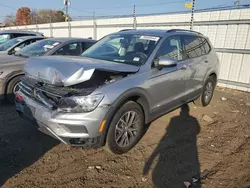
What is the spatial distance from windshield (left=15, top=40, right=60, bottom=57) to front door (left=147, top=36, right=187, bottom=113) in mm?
3209

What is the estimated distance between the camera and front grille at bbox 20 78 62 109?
2.85m

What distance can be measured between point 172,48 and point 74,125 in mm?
2359

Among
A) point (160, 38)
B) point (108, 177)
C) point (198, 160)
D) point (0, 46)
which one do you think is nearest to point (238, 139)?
point (198, 160)

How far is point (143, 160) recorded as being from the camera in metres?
3.14

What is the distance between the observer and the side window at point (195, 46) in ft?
14.7

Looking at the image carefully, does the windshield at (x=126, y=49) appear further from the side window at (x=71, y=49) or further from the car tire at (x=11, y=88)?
the car tire at (x=11, y=88)

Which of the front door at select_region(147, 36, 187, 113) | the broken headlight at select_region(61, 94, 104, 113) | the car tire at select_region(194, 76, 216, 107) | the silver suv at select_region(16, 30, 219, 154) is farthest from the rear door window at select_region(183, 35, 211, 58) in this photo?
the broken headlight at select_region(61, 94, 104, 113)

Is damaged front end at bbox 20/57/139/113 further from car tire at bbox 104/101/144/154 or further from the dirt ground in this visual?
the dirt ground

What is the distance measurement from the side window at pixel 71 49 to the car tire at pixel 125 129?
10.7 feet

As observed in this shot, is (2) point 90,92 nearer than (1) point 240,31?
Yes

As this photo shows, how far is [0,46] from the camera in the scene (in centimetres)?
770

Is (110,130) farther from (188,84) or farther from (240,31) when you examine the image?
(240,31)

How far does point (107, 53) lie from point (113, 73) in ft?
3.49

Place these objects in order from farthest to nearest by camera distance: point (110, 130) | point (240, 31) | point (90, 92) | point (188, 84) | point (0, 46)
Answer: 1. point (0, 46)
2. point (240, 31)
3. point (188, 84)
4. point (110, 130)
5. point (90, 92)
